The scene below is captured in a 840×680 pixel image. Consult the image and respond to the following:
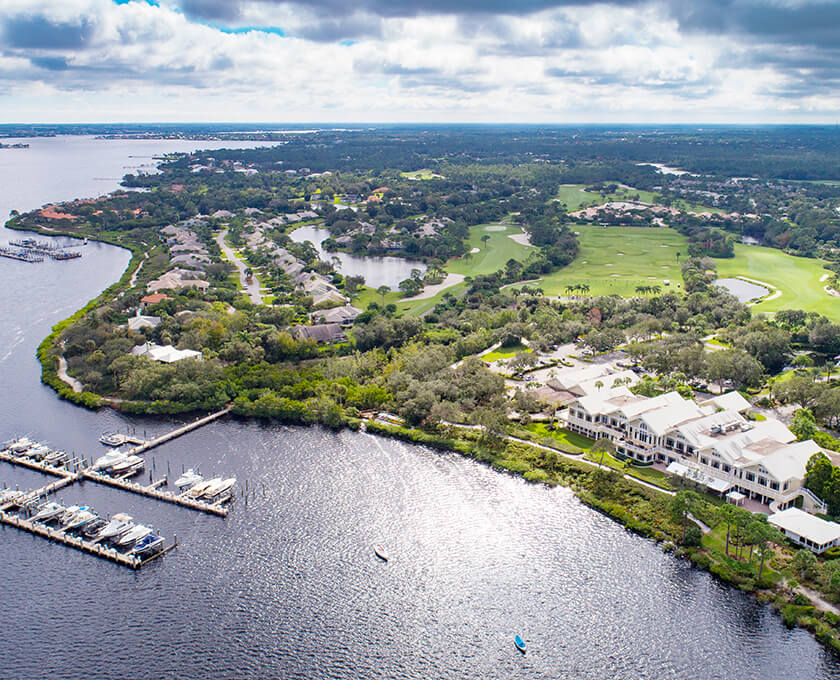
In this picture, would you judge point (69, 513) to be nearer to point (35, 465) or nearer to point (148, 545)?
point (148, 545)

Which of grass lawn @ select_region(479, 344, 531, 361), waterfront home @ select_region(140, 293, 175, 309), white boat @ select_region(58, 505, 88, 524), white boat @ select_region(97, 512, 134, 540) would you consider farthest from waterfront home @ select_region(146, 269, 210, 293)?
white boat @ select_region(97, 512, 134, 540)

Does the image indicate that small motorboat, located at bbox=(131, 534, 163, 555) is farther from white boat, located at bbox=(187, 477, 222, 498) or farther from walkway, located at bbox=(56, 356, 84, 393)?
walkway, located at bbox=(56, 356, 84, 393)

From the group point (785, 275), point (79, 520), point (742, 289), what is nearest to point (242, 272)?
point (79, 520)

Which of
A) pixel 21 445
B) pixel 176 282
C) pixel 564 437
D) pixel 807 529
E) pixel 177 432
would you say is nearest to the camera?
pixel 807 529

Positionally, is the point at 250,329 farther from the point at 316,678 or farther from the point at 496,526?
the point at 316,678

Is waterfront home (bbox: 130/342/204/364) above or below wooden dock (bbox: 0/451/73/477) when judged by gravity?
above

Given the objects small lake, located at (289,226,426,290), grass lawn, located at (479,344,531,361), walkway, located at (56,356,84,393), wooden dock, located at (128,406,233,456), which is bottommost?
small lake, located at (289,226,426,290)

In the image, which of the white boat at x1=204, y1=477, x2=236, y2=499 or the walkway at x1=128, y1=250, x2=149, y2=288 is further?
the walkway at x1=128, y1=250, x2=149, y2=288
